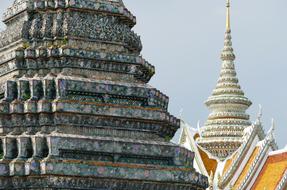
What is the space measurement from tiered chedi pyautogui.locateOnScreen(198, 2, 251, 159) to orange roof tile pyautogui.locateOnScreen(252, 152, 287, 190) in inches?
135

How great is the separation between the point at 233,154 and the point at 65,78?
751 inches

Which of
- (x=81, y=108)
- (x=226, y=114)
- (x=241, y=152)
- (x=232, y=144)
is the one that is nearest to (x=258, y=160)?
(x=241, y=152)

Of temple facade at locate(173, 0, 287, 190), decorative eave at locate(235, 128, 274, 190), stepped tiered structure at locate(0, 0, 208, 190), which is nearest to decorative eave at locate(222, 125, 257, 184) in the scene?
temple facade at locate(173, 0, 287, 190)

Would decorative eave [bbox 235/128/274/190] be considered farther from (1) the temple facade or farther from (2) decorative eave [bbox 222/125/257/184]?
(2) decorative eave [bbox 222/125/257/184]

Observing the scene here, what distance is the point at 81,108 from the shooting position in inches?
568

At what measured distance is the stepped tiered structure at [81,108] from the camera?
1411 centimetres

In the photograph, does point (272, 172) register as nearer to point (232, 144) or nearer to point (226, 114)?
point (232, 144)

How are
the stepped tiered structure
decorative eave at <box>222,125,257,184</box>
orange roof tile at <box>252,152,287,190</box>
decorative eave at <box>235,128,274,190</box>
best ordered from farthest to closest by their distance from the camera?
decorative eave at <box>222,125,257,184</box> < decorative eave at <box>235,128,274,190</box> < orange roof tile at <box>252,152,287,190</box> < the stepped tiered structure

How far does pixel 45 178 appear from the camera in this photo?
1393cm

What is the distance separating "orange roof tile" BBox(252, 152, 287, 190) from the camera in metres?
30.4

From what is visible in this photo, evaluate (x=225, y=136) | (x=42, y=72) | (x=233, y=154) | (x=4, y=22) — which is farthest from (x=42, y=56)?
(x=225, y=136)

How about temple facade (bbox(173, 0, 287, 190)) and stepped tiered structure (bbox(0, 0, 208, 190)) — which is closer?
stepped tiered structure (bbox(0, 0, 208, 190))

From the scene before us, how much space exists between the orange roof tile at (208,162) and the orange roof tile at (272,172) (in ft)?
7.39

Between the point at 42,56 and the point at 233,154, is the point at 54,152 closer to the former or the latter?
the point at 42,56
